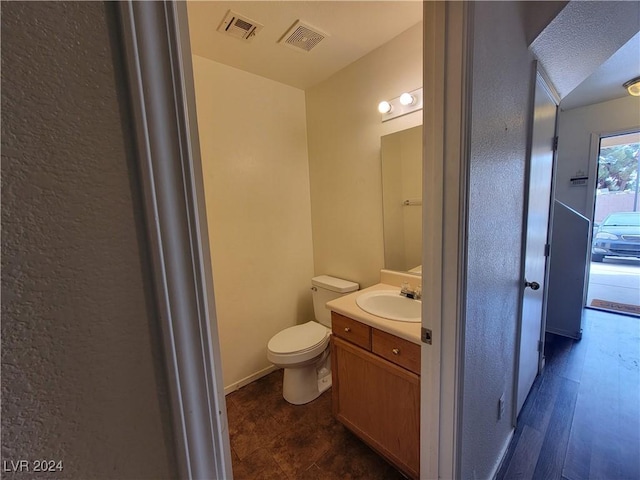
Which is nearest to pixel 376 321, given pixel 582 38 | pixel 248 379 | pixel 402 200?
pixel 402 200

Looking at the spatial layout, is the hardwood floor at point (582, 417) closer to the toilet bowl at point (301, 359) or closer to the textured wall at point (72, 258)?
the toilet bowl at point (301, 359)

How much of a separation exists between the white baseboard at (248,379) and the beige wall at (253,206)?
1 centimetres

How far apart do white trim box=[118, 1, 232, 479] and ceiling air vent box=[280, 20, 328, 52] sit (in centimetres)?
142

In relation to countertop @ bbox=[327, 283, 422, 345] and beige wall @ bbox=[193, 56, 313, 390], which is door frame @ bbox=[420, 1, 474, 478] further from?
beige wall @ bbox=[193, 56, 313, 390]

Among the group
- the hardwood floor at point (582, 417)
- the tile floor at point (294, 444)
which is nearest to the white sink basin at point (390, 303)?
the tile floor at point (294, 444)

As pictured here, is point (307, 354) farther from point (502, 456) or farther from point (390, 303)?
point (502, 456)

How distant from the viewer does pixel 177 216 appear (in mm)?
379

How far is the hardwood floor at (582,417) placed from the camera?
140 cm

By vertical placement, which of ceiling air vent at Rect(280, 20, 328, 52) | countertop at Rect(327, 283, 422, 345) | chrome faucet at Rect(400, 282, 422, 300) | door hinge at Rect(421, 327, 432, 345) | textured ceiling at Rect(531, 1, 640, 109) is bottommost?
countertop at Rect(327, 283, 422, 345)

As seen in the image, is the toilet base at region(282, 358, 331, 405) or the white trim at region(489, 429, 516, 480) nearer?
the white trim at region(489, 429, 516, 480)

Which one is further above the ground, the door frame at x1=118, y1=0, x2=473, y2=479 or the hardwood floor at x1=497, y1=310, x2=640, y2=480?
the door frame at x1=118, y1=0, x2=473, y2=479

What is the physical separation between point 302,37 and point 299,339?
1.94 meters

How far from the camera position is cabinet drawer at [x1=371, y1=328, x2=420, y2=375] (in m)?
1.17

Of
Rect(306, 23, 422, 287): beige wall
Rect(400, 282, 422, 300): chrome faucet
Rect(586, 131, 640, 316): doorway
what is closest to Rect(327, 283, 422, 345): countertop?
Rect(400, 282, 422, 300): chrome faucet
